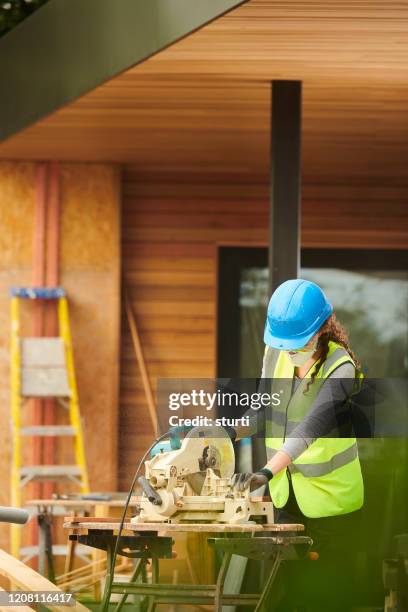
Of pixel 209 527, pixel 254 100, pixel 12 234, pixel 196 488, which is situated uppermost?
pixel 254 100

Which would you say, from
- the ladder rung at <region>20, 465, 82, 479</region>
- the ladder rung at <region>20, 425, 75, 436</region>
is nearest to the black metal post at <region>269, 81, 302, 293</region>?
the ladder rung at <region>20, 425, 75, 436</region>

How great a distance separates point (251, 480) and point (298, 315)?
1.93ft

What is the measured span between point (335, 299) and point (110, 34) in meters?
3.80

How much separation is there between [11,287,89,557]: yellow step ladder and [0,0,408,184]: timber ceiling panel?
3.66 ft

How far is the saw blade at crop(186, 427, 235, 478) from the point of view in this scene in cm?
430

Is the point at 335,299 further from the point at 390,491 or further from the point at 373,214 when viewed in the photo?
the point at 390,491

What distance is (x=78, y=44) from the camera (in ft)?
23.4

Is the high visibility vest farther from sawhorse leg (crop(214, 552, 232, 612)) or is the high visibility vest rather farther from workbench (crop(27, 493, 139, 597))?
workbench (crop(27, 493, 139, 597))

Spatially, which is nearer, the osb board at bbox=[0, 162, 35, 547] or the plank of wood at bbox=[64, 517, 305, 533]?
the plank of wood at bbox=[64, 517, 305, 533]

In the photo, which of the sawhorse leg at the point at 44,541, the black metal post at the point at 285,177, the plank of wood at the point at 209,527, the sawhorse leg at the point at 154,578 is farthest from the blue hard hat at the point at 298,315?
the sawhorse leg at the point at 44,541

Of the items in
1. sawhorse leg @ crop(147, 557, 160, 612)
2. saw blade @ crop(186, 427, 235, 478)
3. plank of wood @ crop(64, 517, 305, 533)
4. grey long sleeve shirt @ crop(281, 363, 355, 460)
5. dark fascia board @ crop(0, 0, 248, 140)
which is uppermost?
dark fascia board @ crop(0, 0, 248, 140)

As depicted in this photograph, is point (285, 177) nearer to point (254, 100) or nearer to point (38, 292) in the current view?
point (254, 100)
